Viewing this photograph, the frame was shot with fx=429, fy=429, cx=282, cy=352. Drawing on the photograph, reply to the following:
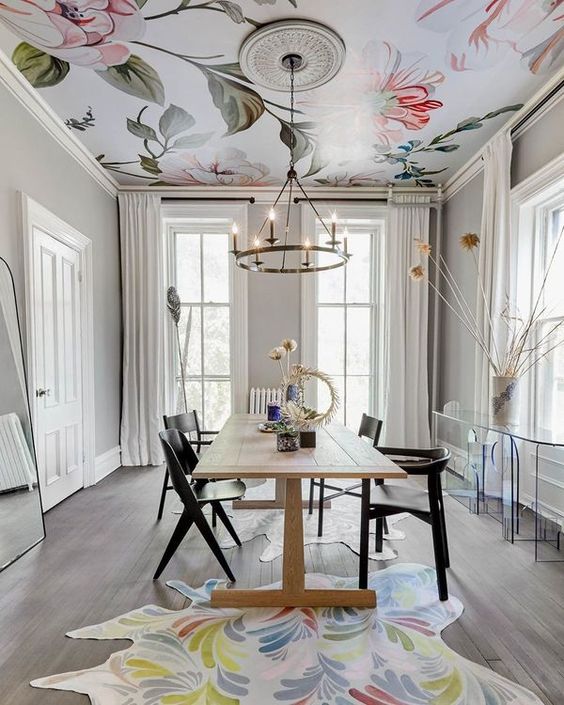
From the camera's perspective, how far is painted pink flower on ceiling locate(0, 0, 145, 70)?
7.34 ft

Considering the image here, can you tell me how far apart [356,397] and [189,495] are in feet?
10.3

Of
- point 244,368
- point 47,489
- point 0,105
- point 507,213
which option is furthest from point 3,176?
point 507,213

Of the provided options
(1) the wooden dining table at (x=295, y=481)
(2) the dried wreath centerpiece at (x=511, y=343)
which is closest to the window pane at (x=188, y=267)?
(2) the dried wreath centerpiece at (x=511, y=343)

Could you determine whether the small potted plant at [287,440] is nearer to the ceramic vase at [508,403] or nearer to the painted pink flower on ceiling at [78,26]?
the ceramic vase at [508,403]

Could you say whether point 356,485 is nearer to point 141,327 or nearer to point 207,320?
point 207,320

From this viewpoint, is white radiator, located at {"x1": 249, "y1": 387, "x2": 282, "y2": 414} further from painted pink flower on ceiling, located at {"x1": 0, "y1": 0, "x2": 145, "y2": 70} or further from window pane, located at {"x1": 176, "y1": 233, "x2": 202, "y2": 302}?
painted pink flower on ceiling, located at {"x1": 0, "y1": 0, "x2": 145, "y2": 70}

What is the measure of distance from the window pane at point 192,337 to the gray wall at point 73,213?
2.32 ft

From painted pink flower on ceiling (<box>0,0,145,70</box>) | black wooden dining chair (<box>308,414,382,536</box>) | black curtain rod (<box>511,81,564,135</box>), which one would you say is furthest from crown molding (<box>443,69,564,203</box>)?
painted pink flower on ceiling (<box>0,0,145,70</box>)

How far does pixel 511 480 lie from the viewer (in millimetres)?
2982

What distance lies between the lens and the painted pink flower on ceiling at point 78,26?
2238 millimetres

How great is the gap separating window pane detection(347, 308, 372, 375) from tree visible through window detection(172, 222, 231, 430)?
1.43 metres

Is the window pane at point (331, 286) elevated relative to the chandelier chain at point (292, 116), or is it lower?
lower

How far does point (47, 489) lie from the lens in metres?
3.34

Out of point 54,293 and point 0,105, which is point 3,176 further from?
point 54,293
